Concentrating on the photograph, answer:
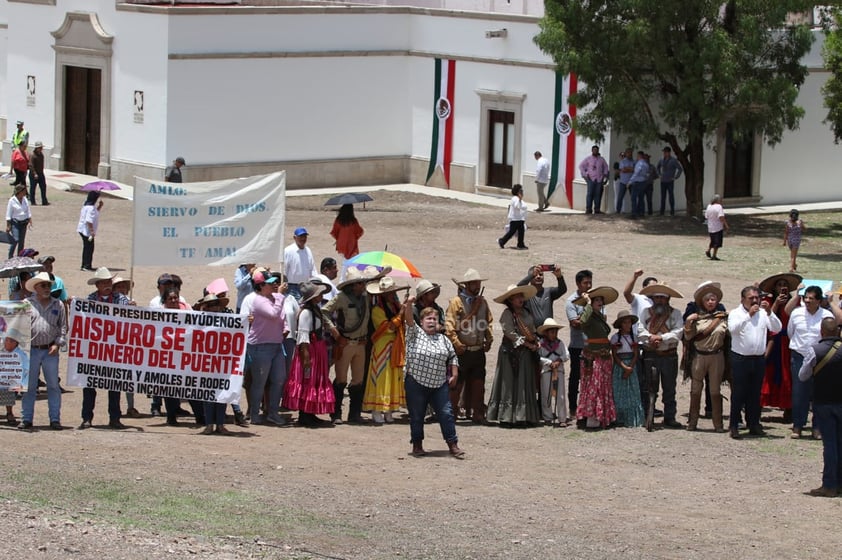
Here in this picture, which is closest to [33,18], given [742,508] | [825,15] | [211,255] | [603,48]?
[603,48]

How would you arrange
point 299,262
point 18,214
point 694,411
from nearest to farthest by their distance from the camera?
point 694,411 → point 299,262 → point 18,214

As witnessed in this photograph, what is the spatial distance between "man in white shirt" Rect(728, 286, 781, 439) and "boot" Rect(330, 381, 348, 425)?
12.4 ft

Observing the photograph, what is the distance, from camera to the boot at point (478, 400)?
14898 millimetres

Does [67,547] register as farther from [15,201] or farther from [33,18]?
[33,18]

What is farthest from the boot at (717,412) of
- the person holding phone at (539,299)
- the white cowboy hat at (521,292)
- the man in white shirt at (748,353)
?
the white cowboy hat at (521,292)

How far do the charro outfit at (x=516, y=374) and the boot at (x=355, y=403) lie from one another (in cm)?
136

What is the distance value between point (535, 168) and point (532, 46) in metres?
2.81

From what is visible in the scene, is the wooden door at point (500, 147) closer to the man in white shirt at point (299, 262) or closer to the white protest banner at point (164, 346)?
the man in white shirt at point (299, 262)

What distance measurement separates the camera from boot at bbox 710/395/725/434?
14547mm

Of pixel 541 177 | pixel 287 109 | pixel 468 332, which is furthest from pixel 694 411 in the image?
pixel 287 109

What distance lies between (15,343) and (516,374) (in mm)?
4755

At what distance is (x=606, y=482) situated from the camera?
41.5 ft

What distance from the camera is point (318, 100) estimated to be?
36.6m

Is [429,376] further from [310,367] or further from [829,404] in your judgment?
[829,404]
